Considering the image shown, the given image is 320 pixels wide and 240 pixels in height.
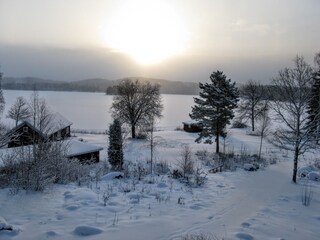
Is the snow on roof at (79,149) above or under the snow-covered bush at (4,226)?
under

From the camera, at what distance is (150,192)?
10977 mm

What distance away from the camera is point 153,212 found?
351 inches

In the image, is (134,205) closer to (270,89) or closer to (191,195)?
(191,195)

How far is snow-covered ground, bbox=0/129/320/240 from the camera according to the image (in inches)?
288

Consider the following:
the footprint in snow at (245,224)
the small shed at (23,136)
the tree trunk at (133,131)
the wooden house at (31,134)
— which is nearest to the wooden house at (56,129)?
the wooden house at (31,134)

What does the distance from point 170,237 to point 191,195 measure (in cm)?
409

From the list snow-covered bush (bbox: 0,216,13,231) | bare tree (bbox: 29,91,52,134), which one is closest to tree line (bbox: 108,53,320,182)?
bare tree (bbox: 29,91,52,134)

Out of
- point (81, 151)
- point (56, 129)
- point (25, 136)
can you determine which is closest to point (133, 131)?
point (56, 129)

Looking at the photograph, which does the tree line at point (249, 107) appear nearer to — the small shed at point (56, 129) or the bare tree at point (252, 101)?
the bare tree at point (252, 101)

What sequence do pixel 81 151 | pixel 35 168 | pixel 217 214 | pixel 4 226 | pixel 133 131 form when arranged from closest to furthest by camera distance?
pixel 4 226
pixel 217 214
pixel 35 168
pixel 81 151
pixel 133 131

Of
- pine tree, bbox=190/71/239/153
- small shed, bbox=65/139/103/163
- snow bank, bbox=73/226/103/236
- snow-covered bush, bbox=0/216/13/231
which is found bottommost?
small shed, bbox=65/139/103/163

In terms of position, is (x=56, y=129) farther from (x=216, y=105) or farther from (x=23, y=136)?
(x=216, y=105)

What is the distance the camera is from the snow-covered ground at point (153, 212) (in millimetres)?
7324

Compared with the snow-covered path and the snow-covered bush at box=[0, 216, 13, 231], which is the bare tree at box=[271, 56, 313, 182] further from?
the snow-covered bush at box=[0, 216, 13, 231]
